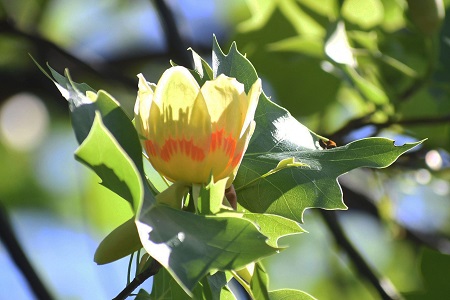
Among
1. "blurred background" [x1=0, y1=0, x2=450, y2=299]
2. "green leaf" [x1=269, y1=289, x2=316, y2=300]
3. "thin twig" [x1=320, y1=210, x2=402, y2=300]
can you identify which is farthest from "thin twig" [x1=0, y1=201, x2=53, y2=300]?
"green leaf" [x1=269, y1=289, x2=316, y2=300]

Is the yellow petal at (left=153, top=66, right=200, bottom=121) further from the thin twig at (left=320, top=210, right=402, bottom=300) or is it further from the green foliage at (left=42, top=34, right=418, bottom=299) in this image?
the thin twig at (left=320, top=210, right=402, bottom=300)

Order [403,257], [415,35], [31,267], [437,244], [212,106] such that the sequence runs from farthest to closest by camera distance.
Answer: [403,257] < [437,244] < [415,35] < [31,267] < [212,106]

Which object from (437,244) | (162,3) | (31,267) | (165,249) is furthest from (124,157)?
(437,244)

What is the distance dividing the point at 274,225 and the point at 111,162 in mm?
239

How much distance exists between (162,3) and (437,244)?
2.85 ft

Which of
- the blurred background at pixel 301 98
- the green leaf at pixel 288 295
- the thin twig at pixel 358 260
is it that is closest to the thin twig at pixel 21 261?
the blurred background at pixel 301 98

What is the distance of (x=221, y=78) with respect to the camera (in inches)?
29.6

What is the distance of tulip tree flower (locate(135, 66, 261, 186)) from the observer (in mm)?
756

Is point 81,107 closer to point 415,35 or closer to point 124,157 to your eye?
point 124,157

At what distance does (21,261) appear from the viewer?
144cm

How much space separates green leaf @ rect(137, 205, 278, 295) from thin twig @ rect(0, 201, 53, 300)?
0.78 m

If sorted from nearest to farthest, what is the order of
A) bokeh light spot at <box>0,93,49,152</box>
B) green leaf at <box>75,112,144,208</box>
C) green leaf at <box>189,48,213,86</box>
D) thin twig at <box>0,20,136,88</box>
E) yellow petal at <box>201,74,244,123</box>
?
green leaf at <box>75,112,144,208</box> → yellow petal at <box>201,74,244,123</box> → green leaf at <box>189,48,213,86</box> → thin twig at <box>0,20,136,88</box> → bokeh light spot at <box>0,93,49,152</box>

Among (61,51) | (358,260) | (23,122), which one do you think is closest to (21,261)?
(61,51)

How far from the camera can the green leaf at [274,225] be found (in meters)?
0.84
